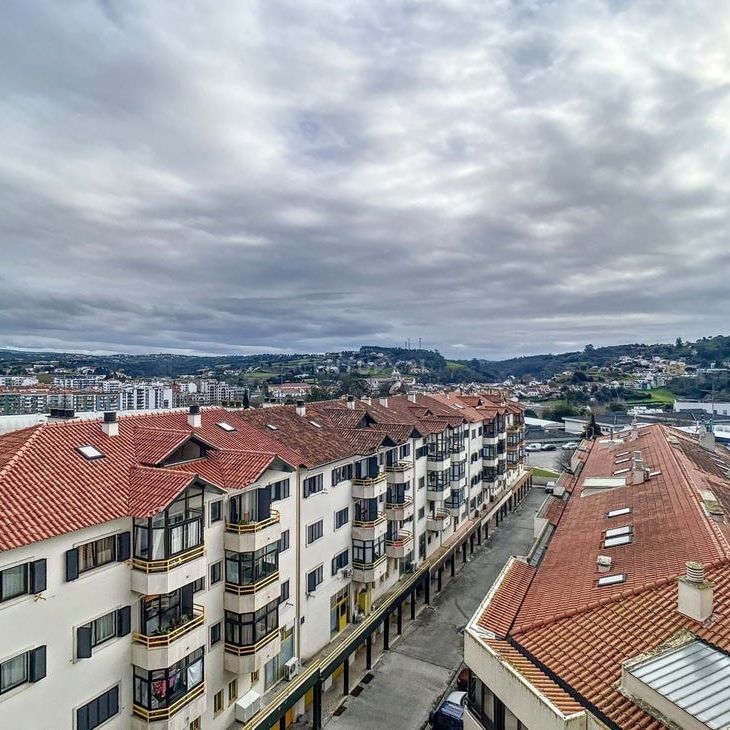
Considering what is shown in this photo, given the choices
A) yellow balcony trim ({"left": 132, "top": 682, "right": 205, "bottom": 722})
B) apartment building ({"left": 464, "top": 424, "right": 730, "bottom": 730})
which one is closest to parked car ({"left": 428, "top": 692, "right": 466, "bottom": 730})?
apartment building ({"left": 464, "top": 424, "right": 730, "bottom": 730})

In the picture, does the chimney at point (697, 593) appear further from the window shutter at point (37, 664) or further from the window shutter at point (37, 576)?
the window shutter at point (37, 664)

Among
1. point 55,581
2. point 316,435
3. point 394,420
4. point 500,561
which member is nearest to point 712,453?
point 500,561

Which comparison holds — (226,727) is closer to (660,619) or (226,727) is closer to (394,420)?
(660,619)

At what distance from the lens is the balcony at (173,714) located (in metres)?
16.8

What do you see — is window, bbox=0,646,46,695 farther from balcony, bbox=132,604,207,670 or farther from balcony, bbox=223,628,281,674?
balcony, bbox=223,628,281,674

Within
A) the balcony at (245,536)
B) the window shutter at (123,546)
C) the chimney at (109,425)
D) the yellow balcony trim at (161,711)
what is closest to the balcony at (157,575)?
the window shutter at (123,546)

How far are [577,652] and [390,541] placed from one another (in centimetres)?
2241

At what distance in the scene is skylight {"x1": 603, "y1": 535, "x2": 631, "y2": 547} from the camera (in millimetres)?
20984

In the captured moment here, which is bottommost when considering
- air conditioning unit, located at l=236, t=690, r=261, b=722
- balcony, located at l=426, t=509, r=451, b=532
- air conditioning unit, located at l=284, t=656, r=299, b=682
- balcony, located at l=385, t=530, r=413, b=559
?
air conditioning unit, located at l=284, t=656, r=299, b=682

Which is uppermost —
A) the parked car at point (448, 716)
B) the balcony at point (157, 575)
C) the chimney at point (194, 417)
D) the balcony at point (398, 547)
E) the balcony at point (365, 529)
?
the chimney at point (194, 417)

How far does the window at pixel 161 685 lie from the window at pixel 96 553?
13.5 feet

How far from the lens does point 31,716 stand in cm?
1406

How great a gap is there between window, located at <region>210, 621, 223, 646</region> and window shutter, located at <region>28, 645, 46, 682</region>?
24.1 feet

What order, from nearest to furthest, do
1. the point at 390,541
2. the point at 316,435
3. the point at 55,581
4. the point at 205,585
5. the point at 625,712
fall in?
1. the point at 625,712
2. the point at 55,581
3. the point at 205,585
4. the point at 316,435
5. the point at 390,541
